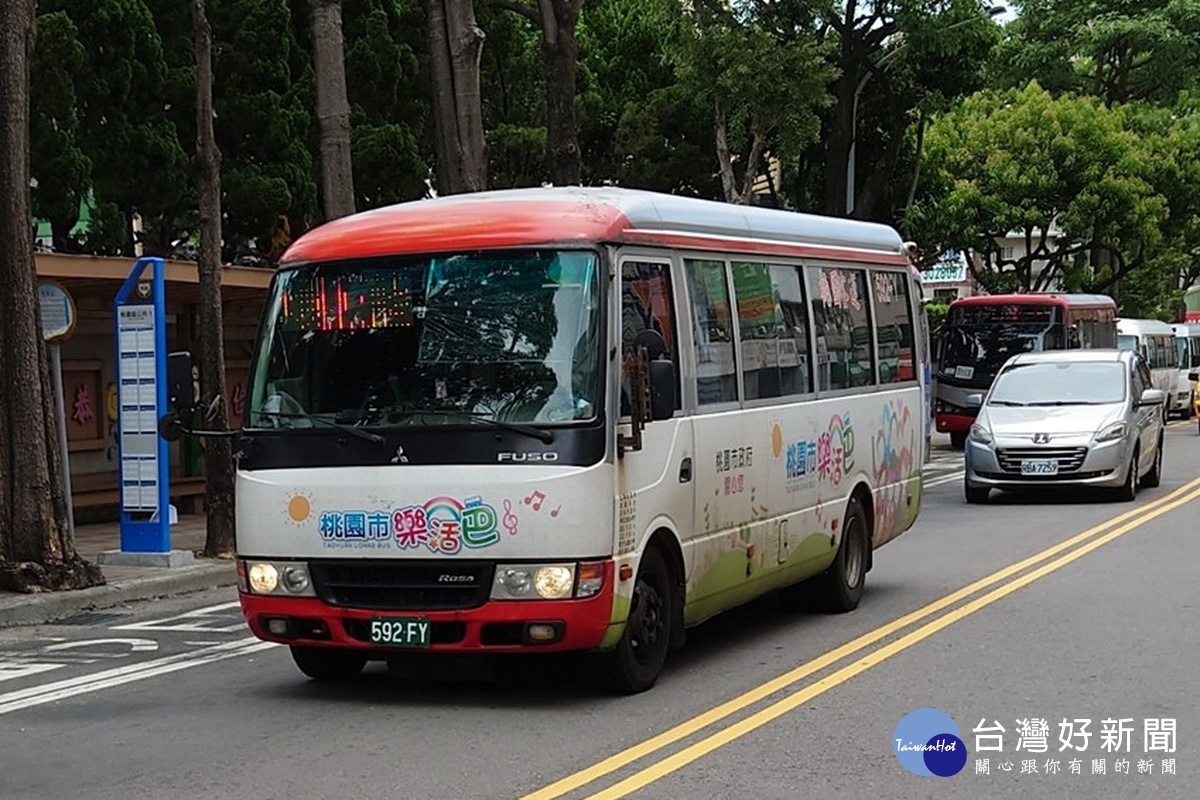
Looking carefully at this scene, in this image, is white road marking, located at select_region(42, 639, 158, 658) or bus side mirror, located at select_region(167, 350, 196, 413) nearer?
bus side mirror, located at select_region(167, 350, 196, 413)

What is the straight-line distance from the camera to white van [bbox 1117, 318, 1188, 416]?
44.7 metres

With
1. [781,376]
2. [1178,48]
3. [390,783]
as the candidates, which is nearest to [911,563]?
[781,376]

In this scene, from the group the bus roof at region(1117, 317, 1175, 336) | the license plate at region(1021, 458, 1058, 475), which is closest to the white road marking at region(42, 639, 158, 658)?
the license plate at region(1021, 458, 1058, 475)

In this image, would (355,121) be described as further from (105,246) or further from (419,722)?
(419,722)

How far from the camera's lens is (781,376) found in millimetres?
10984

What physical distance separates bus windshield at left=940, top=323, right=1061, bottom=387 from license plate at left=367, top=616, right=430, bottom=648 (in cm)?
2832

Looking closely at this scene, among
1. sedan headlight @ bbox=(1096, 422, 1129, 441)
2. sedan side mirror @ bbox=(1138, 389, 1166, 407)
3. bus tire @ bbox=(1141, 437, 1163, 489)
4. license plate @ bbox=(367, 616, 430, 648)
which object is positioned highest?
sedan side mirror @ bbox=(1138, 389, 1166, 407)

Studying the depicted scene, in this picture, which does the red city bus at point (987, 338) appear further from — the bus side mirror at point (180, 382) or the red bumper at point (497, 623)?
the red bumper at point (497, 623)

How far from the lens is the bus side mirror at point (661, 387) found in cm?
870

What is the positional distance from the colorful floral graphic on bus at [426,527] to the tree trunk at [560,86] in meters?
11.0

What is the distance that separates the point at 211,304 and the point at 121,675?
7124 millimetres

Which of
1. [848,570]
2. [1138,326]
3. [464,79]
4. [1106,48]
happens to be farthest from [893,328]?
[1106,48]

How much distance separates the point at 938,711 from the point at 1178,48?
44.0 metres

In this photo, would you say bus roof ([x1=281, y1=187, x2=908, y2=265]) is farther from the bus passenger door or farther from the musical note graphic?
the musical note graphic
